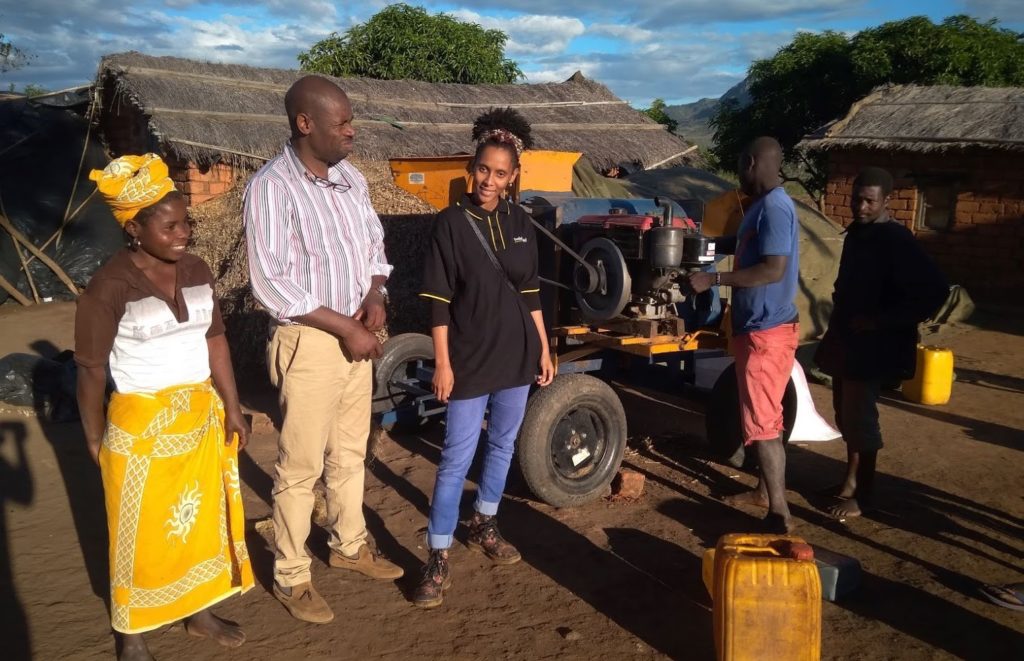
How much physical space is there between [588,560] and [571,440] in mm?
850

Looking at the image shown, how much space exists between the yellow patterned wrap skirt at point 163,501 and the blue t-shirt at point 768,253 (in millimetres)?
2477

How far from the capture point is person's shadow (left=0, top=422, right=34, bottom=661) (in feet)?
10.9

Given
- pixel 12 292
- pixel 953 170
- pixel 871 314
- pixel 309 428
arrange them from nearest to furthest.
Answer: pixel 309 428 → pixel 871 314 → pixel 12 292 → pixel 953 170

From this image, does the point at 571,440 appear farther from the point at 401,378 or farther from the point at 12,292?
the point at 12,292

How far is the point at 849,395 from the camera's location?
452 cm

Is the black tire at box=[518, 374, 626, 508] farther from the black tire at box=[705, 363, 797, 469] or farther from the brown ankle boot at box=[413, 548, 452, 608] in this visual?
the brown ankle boot at box=[413, 548, 452, 608]

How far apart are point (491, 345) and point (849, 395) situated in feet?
7.36

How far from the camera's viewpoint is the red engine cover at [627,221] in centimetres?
444

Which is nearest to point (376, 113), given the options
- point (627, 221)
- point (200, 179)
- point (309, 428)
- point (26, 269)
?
point (200, 179)

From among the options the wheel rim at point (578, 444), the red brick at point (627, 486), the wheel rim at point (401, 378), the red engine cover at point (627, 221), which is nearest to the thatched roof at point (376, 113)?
the wheel rim at point (401, 378)

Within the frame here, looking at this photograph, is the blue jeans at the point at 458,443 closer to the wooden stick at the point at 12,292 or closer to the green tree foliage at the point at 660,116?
the wooden stick at the point at 12,292

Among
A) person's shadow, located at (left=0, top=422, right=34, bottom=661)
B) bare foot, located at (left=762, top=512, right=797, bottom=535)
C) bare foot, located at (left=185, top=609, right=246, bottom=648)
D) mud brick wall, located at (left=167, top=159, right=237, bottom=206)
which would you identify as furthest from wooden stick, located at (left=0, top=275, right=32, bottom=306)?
bare foot, located at (left=762, top=512, right=797, bottom=535)

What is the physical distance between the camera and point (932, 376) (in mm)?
7102

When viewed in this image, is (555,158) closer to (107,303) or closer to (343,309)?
(343,309)
